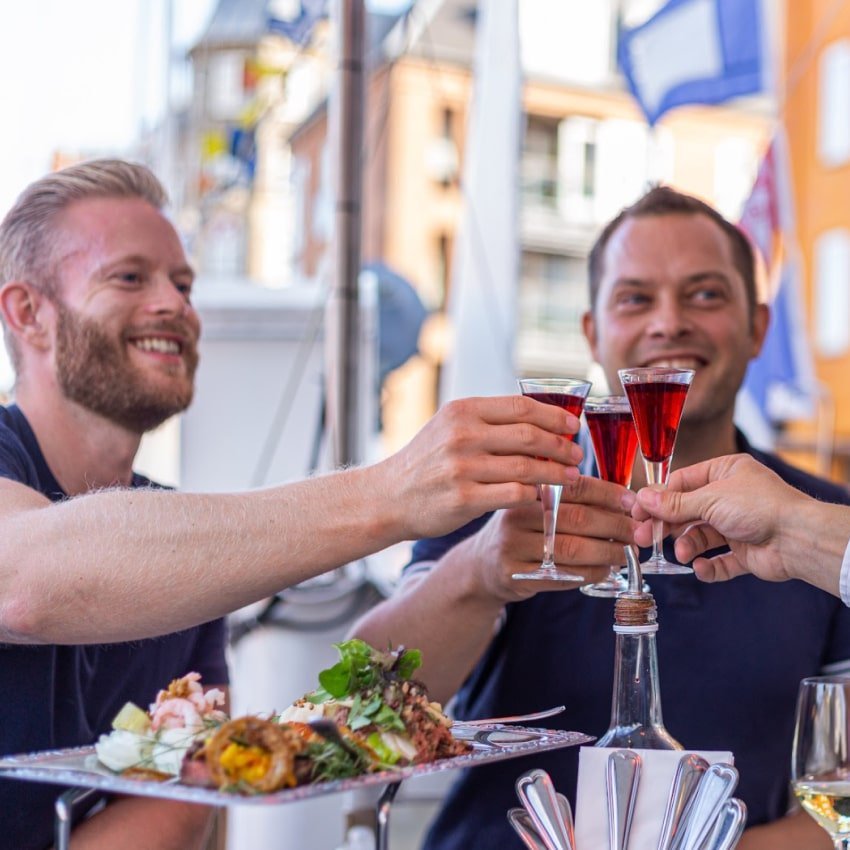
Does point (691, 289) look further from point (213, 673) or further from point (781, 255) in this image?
point (781, 255)

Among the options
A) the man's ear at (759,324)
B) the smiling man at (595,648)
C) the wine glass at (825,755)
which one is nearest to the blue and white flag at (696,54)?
the man's ear at (759,324)

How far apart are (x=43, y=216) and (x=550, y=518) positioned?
121 centimetres

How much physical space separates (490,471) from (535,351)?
27400mm

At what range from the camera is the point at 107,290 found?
2.35 m

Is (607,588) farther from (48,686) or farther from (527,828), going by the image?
(48,686)

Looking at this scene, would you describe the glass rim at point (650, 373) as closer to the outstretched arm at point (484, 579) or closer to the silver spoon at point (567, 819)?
the outstretched arm at point (484, 579)

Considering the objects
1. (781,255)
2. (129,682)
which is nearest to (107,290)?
(129,682)

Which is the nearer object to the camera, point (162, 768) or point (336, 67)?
point (162, 768)

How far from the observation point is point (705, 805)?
1.47 metres

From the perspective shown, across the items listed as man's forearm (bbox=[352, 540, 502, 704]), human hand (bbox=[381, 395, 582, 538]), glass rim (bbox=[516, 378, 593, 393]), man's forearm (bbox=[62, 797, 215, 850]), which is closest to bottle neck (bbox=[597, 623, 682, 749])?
human hand (bbox=[381, 395, 582, 538])

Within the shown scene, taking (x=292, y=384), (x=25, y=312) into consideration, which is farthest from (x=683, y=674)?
(x=292, y=384)

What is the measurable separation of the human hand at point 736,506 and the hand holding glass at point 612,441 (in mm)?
87

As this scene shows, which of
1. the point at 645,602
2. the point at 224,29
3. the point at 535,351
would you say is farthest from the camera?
the point at 535,351

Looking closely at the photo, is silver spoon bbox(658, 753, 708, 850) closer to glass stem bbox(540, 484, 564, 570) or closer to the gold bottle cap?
the gold bottle cap
